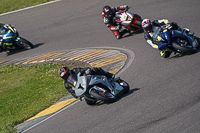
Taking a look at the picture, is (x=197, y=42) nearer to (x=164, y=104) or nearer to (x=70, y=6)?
(x=164, y=104)

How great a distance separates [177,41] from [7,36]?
9705 mm

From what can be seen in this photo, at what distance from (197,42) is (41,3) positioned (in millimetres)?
13800

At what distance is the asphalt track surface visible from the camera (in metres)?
7.22

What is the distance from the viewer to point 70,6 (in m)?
20.2

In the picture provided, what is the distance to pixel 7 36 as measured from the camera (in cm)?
1678

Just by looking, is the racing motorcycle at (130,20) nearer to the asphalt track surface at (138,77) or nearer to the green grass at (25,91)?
the asphalt track surface at (138,77)

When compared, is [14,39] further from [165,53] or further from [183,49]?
[183,49]

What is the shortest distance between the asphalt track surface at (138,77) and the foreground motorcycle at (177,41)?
0.95ft

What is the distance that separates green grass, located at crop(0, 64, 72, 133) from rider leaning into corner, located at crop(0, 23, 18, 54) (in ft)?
6.00

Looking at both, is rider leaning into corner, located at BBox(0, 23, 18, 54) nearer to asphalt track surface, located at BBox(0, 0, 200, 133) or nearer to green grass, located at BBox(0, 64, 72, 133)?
asphalt track surface, located at BBox(0, 0, 200, 133)

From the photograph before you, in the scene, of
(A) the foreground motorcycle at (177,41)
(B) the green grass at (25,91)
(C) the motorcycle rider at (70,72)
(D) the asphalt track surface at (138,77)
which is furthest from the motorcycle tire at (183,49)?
(B) the green grass at (25,91)

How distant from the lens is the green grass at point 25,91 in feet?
34.7

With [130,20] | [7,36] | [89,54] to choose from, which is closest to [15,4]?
[7,36]

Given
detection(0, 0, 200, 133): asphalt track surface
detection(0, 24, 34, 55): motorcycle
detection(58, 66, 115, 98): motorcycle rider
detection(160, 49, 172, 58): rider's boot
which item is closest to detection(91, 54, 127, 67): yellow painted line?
detection(0, 0, 200, 133): asphalt track surface
